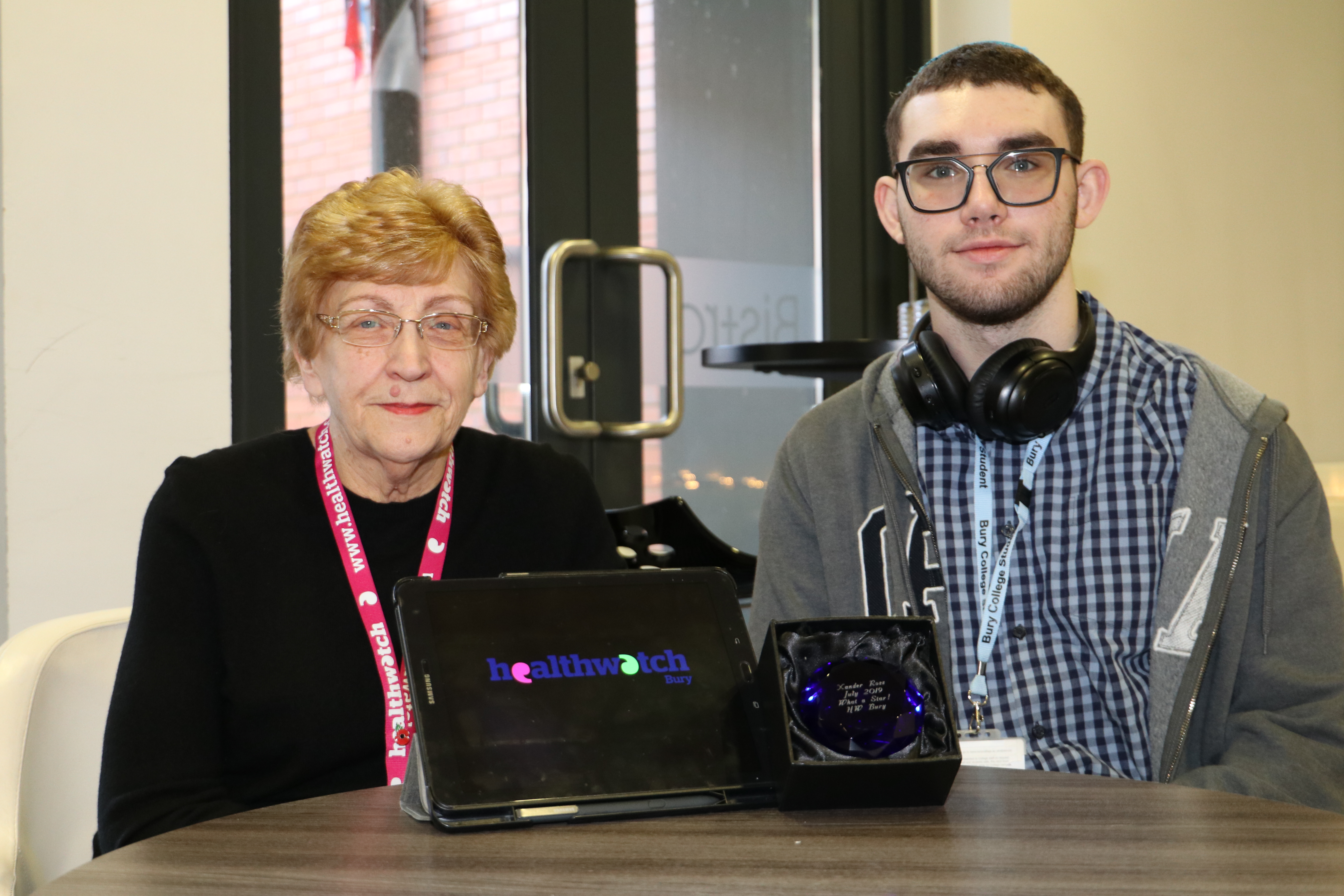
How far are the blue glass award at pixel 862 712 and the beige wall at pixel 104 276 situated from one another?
1400mm

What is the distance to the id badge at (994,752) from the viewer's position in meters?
1.22

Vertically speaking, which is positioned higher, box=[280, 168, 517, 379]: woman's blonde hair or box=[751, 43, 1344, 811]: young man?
box=[280, 168, 517, 379]: woman's blonde hair

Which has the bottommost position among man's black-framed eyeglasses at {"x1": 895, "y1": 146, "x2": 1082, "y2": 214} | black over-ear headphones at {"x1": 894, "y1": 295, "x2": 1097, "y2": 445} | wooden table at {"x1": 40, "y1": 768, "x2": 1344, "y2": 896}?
wooden table at {"x1": 40, "y1": 768, "x2": 1344, "y2": 896}

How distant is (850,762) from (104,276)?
1.53 metres

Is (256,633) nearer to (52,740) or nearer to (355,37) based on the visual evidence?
(52,740)

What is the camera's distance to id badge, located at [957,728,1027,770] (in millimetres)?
1224

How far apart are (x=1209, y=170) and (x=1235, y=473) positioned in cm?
244

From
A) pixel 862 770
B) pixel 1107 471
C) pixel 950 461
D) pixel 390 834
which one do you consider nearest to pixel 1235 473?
pixel 1107 471

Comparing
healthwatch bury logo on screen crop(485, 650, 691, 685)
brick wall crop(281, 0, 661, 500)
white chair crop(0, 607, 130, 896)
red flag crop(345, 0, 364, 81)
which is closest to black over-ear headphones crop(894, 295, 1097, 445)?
healthwatch bury logo on screen crop(485, 650, 691, 685)

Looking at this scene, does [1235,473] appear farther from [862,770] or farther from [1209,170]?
[1209,170]

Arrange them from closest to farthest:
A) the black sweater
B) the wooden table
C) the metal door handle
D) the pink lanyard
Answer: the wooden table < the black sweater < the pink lanyard < the metal door handle

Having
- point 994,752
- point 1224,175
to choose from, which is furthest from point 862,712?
point 1224,175

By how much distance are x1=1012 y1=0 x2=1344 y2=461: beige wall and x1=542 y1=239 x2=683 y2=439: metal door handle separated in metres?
1.13

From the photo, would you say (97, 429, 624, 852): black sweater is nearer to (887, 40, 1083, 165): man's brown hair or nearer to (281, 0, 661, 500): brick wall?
(887, 40, 1083, 165): man's brown hair
